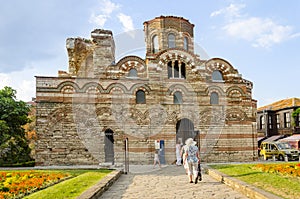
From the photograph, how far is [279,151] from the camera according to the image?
23375mm

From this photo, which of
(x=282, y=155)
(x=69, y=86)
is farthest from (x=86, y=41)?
(x=282, y=155)

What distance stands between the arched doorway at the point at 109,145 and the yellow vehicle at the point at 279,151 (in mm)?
12130

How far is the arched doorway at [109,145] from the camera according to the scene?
69.3 ft

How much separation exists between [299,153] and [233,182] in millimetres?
15694

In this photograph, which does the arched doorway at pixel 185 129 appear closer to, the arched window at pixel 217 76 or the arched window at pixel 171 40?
the arched window at pixel 217 76

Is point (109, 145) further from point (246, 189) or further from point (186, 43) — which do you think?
point (246, 189)

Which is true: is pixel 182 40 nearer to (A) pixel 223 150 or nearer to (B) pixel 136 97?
(B) pixel 136 97

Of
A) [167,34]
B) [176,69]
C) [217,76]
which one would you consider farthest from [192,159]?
[167,34]

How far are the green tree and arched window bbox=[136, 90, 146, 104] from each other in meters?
8.31

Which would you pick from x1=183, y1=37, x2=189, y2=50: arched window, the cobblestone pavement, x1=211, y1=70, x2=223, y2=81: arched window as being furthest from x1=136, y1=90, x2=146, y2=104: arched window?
the cobblestone pavement

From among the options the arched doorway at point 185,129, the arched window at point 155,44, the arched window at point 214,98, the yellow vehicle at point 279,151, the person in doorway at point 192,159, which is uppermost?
the arched window at point 155,44

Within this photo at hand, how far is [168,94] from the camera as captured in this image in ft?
74.3

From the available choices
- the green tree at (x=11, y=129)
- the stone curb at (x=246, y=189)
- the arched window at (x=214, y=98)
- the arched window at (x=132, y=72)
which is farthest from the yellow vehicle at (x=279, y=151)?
the green tree at (x=11, y=129)

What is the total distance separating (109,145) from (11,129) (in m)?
7.31
